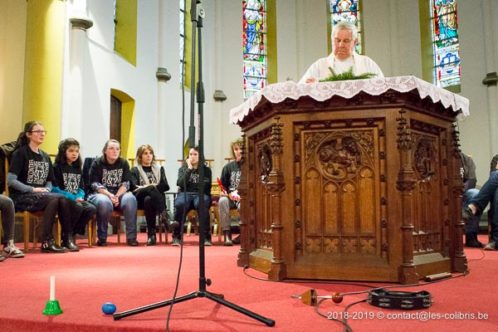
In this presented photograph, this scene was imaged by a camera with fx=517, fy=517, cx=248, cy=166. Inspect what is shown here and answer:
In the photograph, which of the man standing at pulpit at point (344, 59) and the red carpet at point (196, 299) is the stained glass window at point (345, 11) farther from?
the red carpet at point (196, 299)

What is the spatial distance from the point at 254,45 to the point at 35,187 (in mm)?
9192

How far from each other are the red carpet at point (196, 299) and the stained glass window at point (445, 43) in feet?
29.3

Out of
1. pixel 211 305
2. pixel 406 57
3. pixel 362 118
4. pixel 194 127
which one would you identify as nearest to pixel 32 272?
pixel 211 305

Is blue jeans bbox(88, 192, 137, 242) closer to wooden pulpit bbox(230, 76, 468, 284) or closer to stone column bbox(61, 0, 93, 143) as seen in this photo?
stone column bbox(61, 0, 93, 143)

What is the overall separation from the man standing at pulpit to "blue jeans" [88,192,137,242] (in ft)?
11.5

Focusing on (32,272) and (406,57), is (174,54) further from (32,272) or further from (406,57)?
(32,272)

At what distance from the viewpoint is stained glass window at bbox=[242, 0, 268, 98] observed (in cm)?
1376

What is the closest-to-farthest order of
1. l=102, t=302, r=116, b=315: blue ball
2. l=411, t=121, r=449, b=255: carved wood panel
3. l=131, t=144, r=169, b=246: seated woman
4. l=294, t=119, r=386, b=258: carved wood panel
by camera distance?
l=102, t=302, r=116, b=315: blue ball < l=294, t=119, r=386, b=258: carved wood panel < l=411, t=121, r=449, b=255: carved wood panel < l=131, t=144, r=169, b=246: seated woman

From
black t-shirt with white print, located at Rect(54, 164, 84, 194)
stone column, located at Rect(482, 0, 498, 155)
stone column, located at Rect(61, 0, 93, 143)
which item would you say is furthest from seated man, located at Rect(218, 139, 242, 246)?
stone column, located at Rect(482, 0, 498, 155)

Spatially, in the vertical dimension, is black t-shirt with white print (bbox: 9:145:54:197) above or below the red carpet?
above

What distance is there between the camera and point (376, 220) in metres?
3.38

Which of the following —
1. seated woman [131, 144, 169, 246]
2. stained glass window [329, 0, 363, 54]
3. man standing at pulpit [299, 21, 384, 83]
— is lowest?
seated woman [131, 144, 169, 246]

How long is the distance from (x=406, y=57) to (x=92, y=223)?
9.23m

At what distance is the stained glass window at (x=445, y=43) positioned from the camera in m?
12.3
